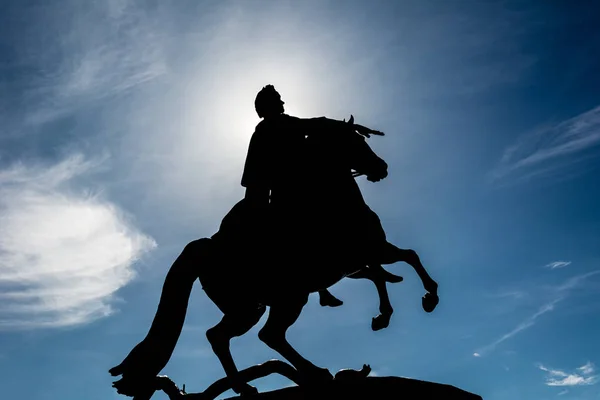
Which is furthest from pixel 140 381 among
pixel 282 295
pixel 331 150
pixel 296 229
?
pixel 331 150

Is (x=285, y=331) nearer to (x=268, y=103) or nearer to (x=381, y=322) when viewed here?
(x=381, y=322)

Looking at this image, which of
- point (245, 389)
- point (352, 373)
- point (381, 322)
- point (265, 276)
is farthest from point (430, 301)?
point (245, 389)

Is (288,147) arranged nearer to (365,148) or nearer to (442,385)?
(365,148)

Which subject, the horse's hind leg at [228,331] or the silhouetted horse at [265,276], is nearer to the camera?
the silhouetted horse at [265,276]

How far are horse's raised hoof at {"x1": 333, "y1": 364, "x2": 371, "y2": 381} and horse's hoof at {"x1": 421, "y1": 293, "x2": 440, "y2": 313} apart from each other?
862 mm

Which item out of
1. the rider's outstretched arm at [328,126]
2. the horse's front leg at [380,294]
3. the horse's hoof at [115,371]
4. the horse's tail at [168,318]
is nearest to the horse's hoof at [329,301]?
the horse's front leg at [380,294]

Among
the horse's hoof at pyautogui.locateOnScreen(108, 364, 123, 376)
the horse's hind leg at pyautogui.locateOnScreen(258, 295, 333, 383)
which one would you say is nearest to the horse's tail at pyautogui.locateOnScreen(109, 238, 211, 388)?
the horse's hoof at pyautogui.locateOnScreen(108, 364, 123, 376)

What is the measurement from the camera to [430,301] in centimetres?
586

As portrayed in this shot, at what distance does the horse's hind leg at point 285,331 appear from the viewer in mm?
5527

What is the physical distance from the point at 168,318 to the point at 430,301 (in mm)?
2666

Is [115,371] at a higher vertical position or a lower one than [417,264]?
lower

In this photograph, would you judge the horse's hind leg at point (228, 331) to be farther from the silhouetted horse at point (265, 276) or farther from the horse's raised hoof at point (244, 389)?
the horse's raised hoof at point (244, 389)

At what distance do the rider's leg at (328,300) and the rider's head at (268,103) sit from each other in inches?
84.2

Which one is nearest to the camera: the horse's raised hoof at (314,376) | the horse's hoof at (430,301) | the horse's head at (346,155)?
the horse's raised hoof at (314,376)
